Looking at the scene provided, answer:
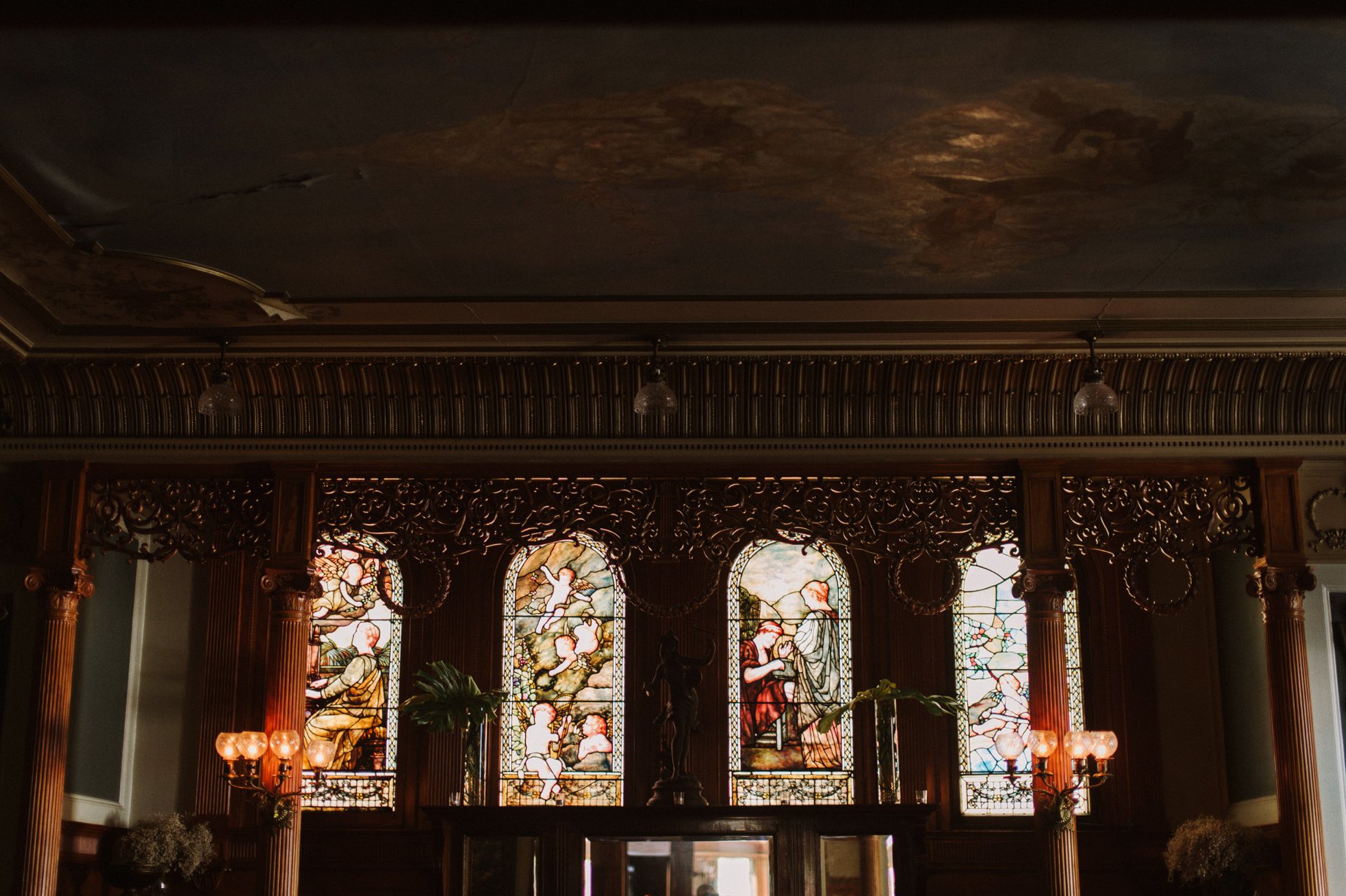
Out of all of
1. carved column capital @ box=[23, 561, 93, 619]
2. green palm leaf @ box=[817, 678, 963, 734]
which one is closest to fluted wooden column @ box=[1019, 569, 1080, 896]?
green palm leaf @ box=[817, 678, 963, 734]

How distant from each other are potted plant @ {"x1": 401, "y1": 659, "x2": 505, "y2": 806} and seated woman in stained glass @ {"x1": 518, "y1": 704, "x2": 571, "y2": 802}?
1.60 feet

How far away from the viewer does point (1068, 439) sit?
7.96m

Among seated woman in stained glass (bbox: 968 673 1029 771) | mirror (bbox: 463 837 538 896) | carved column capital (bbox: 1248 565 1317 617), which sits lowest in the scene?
mirror (bbox: 463 837 538 896)

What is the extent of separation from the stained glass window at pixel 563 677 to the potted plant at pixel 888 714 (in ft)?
5.05

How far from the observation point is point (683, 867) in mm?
8641

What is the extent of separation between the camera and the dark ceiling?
4566 mm

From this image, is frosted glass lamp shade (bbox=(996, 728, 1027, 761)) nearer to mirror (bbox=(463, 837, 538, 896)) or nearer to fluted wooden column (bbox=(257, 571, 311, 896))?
mirror (bbox=(463, 837, 538, 896))

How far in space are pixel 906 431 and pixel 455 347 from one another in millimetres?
2468

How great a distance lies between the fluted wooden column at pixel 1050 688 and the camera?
296 inches

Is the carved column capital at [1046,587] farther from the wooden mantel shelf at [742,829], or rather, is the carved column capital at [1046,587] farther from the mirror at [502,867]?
the mirror at [502,867]

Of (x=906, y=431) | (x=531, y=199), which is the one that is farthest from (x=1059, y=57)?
(x=906, y=431)

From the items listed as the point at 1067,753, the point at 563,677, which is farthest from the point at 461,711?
the point at 1067,753

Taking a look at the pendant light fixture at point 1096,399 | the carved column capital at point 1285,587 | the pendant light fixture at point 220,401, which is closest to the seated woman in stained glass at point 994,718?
the carved column capital at point 1285,587

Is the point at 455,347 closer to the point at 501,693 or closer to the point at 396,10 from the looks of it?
the point at 501,693
